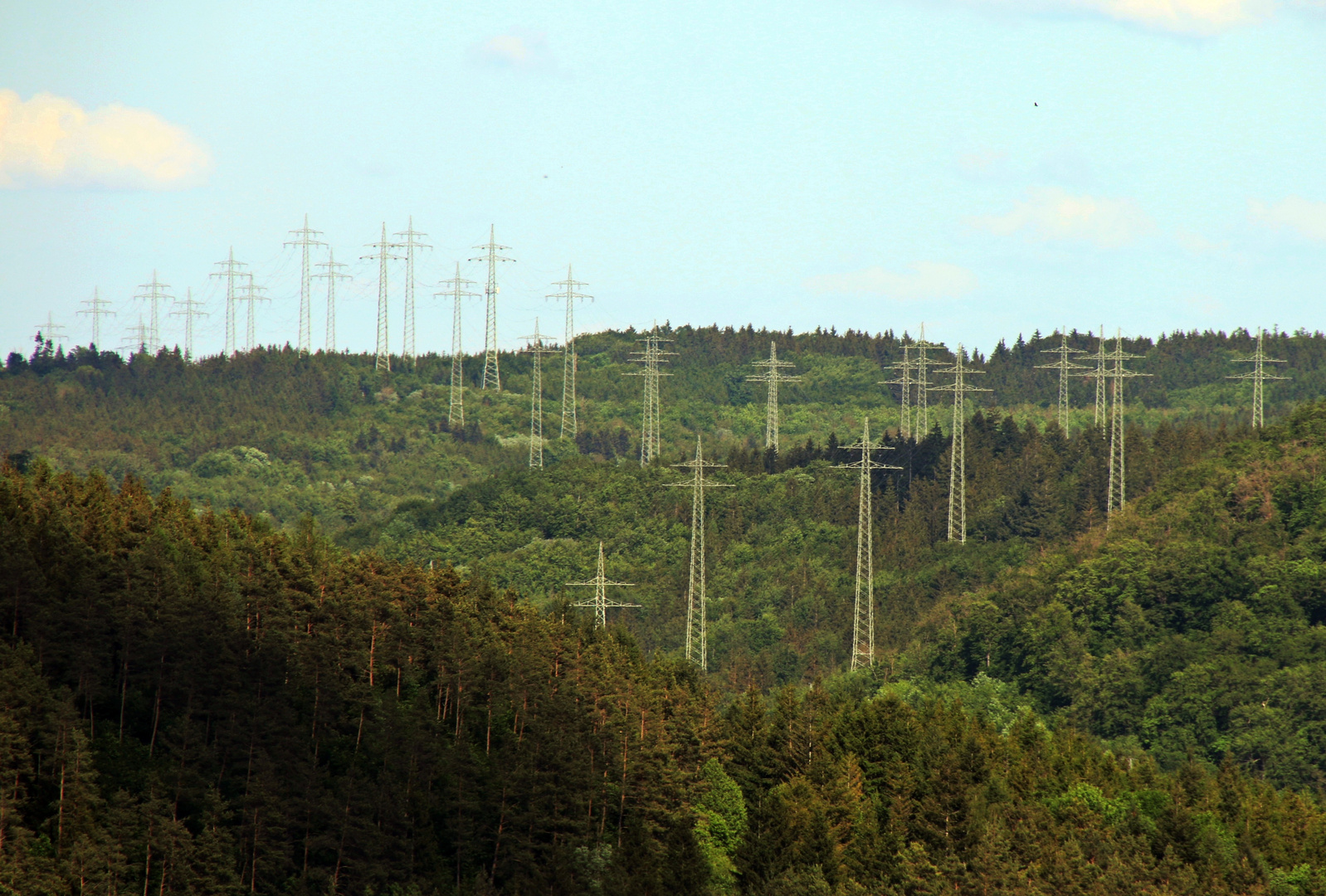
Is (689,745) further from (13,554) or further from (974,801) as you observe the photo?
(13,554)

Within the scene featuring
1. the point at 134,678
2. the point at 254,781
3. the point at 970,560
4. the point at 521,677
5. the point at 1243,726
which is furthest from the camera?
the point at 970,560

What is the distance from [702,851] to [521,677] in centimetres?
1379

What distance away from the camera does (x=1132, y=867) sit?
9894 cm

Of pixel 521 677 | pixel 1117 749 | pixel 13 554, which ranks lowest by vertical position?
pixel 1117 749

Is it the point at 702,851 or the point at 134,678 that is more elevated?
the point at 134,678

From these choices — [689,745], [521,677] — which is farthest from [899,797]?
[521,677]

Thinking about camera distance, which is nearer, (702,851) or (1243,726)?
(702,851)

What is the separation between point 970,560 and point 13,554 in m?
108

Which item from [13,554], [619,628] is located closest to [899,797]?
[619,628]

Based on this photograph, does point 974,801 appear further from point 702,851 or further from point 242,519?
point 242,519

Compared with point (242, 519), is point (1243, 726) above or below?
below

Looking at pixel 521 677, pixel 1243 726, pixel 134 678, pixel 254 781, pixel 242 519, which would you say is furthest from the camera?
pixel 1243 726

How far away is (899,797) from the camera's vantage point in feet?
341

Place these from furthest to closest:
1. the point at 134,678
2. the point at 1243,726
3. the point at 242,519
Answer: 1. the point at 1243,726
2. the point at 242,519
3. the point at 134,678
